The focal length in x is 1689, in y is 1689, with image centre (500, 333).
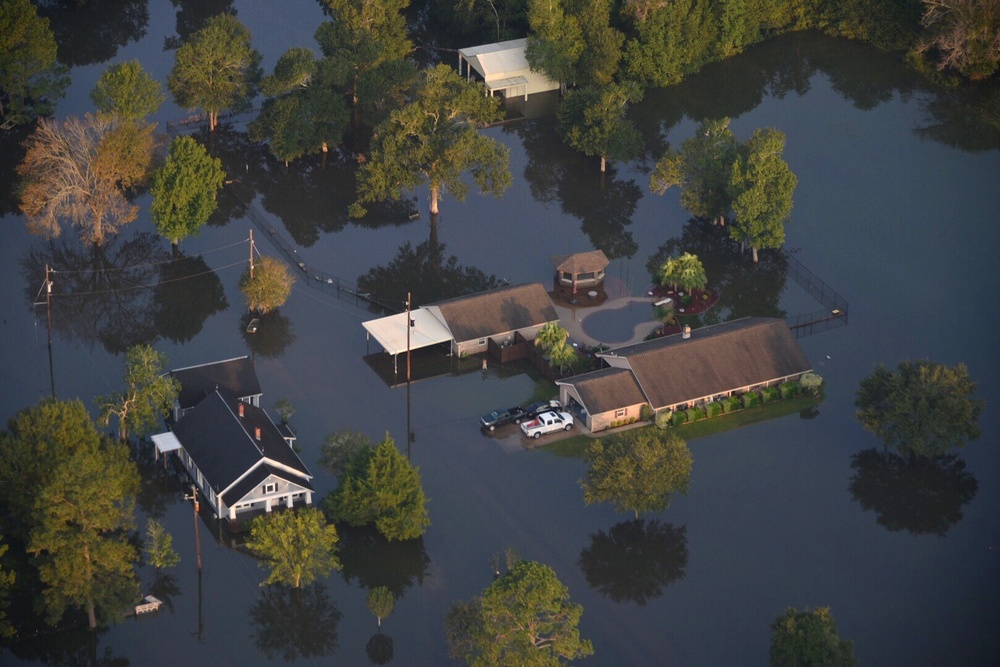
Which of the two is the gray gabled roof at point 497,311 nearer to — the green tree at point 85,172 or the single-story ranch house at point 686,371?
the single-story ranch house at point 686,371

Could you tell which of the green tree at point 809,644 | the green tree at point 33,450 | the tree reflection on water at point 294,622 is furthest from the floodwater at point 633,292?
the green tree at point 33,450

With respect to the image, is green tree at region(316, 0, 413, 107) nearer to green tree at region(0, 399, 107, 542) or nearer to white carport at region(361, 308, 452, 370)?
white carport at region(361, 308, 452, 370)

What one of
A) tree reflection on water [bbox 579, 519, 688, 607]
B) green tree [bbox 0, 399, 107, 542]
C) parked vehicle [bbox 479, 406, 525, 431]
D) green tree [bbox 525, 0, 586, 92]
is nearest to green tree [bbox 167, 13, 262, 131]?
green tree [bbox 525, 0, 586, 92]

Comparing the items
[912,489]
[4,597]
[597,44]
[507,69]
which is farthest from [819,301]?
[4,597]

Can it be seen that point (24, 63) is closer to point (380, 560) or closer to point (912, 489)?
point (380, 560)

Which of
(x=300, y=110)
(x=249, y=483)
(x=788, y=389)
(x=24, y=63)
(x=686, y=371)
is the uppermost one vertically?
(x=24, y=63)
